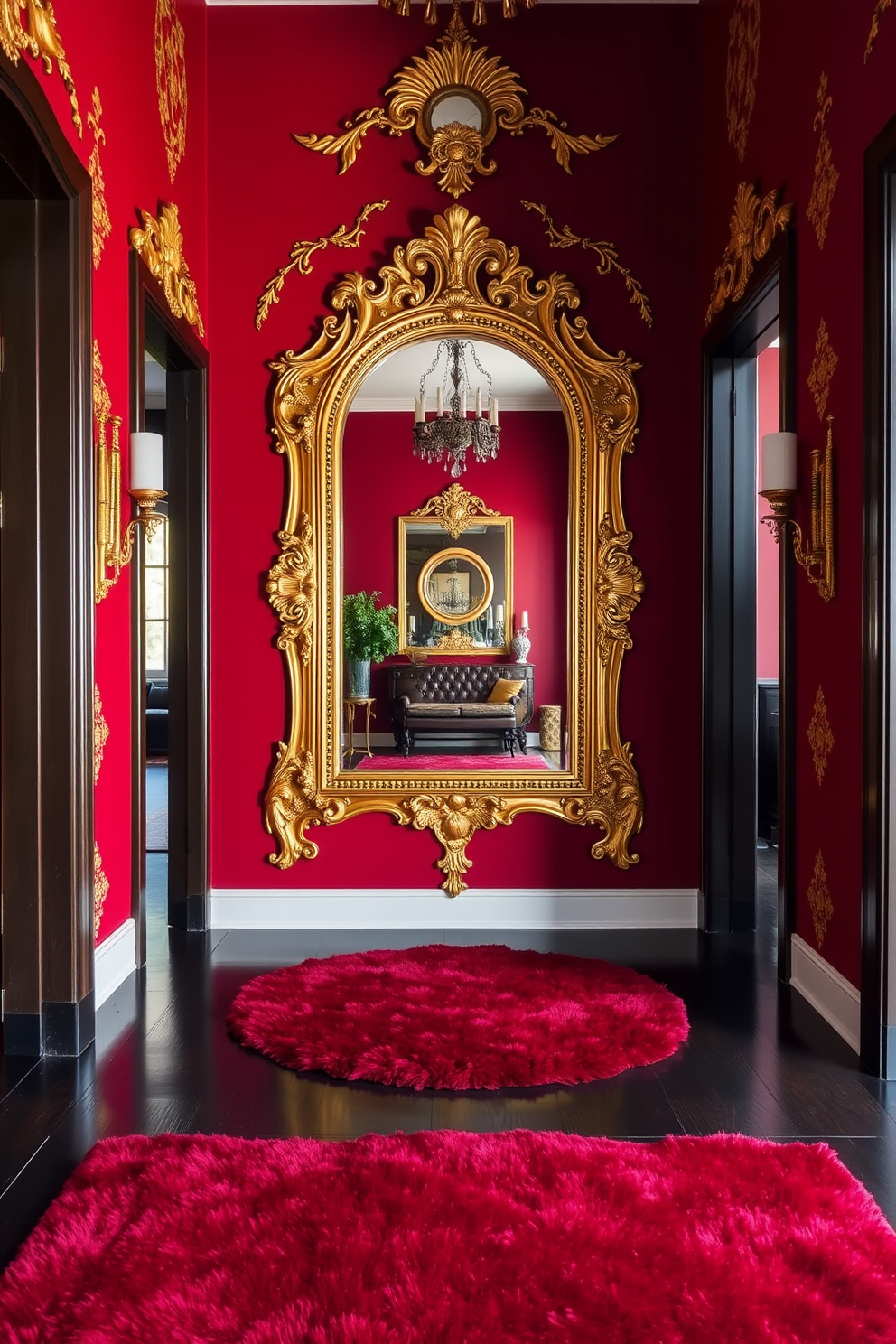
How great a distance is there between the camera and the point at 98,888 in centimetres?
306

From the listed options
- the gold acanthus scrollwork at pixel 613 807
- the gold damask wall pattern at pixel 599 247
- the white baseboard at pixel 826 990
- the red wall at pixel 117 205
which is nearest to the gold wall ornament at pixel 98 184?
the red wall at pixel 117 205

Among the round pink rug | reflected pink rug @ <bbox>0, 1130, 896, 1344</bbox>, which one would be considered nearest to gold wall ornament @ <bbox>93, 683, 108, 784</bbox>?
the round pink rug

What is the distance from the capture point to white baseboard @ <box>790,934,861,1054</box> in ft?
9.37

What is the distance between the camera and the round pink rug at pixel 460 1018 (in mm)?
2662

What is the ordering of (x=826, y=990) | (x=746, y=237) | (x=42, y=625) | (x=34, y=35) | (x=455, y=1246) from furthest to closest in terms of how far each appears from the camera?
(x=746, y=237), (x=826, y=990), (x=42, y=625), (x=34, y=35), (x=455, y=1246)

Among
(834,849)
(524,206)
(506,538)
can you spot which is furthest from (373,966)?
(524,206)

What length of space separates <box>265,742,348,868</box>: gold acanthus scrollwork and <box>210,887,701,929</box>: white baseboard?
0.58 feet

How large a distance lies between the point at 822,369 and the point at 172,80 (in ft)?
8.29

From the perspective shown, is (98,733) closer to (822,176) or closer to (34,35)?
(34,35)

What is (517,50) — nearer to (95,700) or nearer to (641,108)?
(641,108)

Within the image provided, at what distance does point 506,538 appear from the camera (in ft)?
14.2

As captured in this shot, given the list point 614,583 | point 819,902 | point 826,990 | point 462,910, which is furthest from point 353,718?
point 826,990

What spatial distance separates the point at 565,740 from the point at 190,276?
2.34m

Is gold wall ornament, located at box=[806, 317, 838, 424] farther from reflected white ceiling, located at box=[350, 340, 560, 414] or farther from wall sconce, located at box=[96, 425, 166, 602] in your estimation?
wall sconce, located at box=[96, 425, 166, 602]
